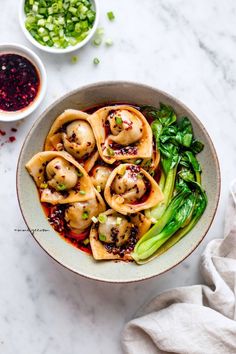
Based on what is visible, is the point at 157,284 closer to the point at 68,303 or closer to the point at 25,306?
the point at 68,303

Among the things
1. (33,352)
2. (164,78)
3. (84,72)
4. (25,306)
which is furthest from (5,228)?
(164,78)

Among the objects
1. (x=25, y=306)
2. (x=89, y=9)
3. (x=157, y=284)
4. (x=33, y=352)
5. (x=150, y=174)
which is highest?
(x=89, y=9)

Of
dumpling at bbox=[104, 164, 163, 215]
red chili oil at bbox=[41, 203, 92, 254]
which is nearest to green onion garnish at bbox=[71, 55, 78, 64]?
dumpling at bbox=[104, 164, 163, 215]

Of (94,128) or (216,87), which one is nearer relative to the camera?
(94,128)

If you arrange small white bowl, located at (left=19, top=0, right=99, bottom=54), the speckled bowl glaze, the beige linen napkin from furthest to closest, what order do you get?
small white bowl, located at (left=19, top=0, right=99, bottom=54)
the beige linen napkin
the speckled bowl glaze

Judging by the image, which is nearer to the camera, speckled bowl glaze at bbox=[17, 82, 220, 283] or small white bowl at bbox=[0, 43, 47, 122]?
speckled bowl glaze at bbox=[17, 82, 220, 283]

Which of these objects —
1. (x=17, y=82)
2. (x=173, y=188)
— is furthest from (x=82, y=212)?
(x=17, y=82)

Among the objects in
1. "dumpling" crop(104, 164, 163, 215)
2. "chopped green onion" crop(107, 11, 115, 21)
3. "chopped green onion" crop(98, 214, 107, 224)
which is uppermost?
"chopped green onion" crop(107, 11, 115, 21)

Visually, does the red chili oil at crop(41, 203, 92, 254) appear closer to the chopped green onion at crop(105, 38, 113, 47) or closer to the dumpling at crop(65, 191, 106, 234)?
the dumpling at crop(65, 191, 106, 234)
